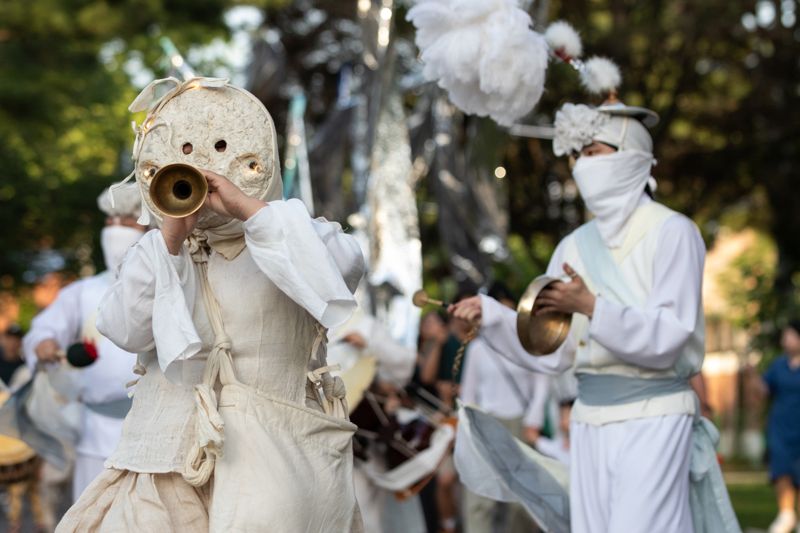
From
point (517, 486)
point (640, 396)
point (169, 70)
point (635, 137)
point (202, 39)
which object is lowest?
point (517, 486)

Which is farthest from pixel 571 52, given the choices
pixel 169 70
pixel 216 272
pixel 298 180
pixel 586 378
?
pixel 298 180

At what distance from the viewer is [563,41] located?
284 inches

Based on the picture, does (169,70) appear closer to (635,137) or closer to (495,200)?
(635,137)

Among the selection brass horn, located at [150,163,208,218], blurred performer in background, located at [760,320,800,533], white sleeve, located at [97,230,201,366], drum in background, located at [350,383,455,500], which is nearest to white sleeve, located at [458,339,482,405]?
drum in background, located at [350,383,455,500]

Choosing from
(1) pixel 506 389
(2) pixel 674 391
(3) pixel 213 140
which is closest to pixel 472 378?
(1) pixel 506 389

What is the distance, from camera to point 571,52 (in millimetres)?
7223

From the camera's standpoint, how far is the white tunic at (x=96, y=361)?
8.20 m

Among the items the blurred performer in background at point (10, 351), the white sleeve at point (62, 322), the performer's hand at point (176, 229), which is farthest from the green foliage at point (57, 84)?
the performer's hand at point (176, 229)

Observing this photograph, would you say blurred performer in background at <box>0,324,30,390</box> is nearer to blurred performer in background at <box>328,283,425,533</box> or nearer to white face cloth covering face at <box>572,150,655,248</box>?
blurred performer in background at <box>328,283,425,533</box>

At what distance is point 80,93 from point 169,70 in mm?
11634

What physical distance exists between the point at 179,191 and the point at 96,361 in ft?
11.8

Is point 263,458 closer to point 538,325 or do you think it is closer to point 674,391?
point 538,325

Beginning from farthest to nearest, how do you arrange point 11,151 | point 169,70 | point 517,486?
point 11,151
point 169,70
point 517,486

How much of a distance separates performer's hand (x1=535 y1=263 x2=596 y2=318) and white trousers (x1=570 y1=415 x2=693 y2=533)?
1.83ft
